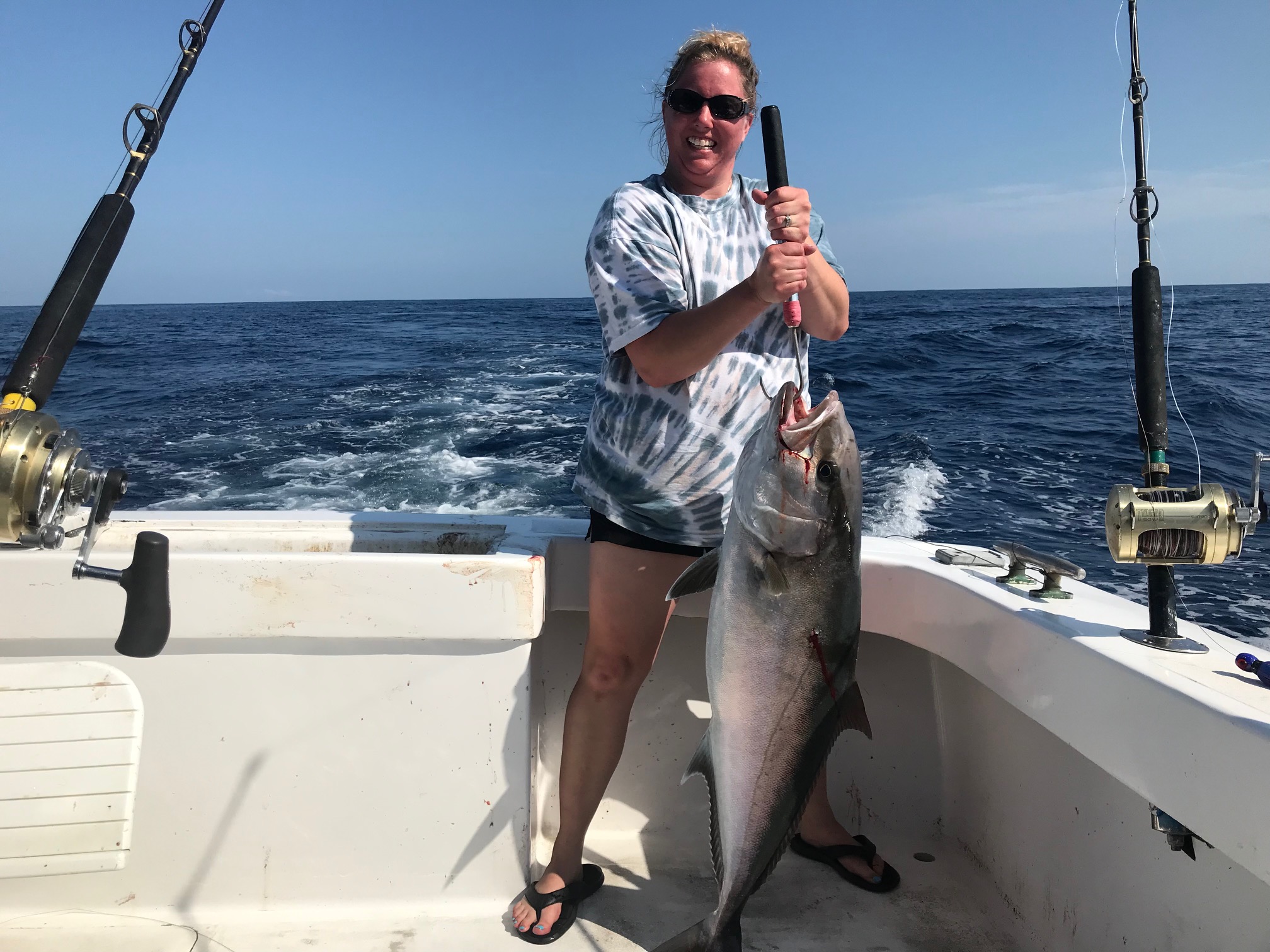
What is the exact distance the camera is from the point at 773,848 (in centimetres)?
162

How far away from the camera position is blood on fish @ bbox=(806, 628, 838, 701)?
5.09 feet

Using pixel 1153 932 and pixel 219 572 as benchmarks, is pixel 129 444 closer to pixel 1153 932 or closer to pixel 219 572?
pixel 219 572

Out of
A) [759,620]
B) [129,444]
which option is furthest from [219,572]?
[129,444]

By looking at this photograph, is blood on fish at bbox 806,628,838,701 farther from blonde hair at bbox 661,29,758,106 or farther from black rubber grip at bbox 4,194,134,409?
black rubber grip at bbox 4,194,134,409

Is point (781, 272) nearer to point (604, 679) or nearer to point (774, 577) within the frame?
point (774, 577)

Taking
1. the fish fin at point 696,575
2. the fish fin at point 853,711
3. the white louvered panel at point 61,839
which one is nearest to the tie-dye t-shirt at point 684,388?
the fish fin at point 696,575

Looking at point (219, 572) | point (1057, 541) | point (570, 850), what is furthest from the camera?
point (1057, 541)

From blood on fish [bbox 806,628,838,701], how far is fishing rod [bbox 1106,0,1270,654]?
56 centimetres

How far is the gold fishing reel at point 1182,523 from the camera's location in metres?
1.52

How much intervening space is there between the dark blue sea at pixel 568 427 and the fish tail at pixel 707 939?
42.6 inches

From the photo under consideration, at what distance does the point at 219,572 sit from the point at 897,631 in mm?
1673

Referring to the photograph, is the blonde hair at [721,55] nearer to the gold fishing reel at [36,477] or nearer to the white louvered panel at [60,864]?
the gold fishing reel at [36,477]

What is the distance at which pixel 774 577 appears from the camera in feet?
4.99

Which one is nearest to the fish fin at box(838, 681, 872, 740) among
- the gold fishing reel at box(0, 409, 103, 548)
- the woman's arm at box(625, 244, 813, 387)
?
the woman's arm at box(625, 244, 813, 387)
